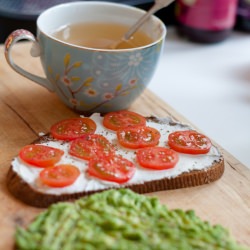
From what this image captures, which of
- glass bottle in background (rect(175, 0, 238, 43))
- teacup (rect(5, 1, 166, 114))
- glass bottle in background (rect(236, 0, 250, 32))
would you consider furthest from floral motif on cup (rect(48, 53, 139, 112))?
glass bottle in background (rect(236, 0, 250, 32))

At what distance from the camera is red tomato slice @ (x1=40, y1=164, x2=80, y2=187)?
0.81 metres

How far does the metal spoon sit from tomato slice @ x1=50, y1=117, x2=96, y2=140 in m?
0.19

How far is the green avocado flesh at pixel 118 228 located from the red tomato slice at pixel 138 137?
140mm

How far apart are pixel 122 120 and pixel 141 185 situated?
184 mm

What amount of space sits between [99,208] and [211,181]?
0.22 m

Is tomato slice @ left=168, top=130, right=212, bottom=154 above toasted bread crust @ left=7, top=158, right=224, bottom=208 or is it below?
above

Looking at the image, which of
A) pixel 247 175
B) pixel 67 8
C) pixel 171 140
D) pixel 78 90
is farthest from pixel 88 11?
pixel 247 175

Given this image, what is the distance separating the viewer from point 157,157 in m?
0.88

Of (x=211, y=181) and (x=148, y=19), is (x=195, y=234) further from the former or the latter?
(x=148, y=19)

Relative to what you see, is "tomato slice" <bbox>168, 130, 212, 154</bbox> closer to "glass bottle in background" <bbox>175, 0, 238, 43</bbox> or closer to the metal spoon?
the metal spoon

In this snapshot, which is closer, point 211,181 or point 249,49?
point 211,181

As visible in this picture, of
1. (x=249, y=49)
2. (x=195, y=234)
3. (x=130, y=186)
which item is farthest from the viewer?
(x=249, y=49)

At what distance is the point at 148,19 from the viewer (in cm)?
108

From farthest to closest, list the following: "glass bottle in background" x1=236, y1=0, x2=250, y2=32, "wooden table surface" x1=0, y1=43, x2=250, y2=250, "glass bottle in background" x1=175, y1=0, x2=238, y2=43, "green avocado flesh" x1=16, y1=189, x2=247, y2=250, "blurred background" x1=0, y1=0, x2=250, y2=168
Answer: "glass bottle in background" x1=236, y1=0, x2=250, y2=32
"glass bottle in background" x1=175, y1=0, x2=238, y2=43
"blurred background" x1=0, y1=0, x2=250, y2=168
"wooden table surface" x1=0, y1=43, x2=250, y2=250
"green avocado flesh" x1=16, y1=189, x2=247, y2=250
